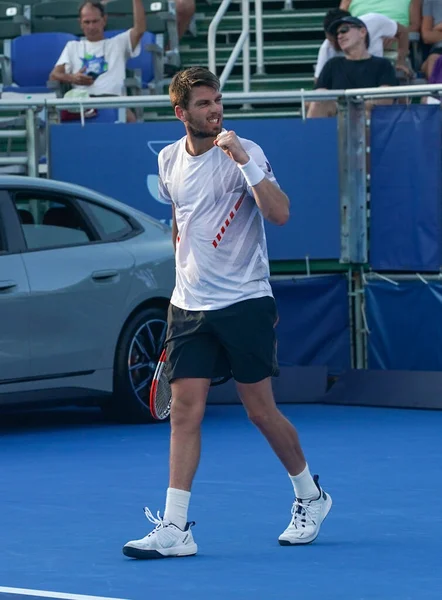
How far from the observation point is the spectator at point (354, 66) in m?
14.3

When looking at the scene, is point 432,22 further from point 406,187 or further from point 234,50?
point 406,187

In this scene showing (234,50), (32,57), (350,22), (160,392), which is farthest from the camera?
(32,57)

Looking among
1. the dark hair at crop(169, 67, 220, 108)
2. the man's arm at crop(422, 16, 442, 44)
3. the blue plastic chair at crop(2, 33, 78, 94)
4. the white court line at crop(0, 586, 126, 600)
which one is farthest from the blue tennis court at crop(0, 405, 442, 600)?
the blue plastic chair at crop(2, 33, 78, 94)

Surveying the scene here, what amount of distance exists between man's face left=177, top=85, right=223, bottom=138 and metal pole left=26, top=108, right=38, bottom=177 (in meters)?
6.66

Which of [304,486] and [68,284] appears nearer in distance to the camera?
[304,486]

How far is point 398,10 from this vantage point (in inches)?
665

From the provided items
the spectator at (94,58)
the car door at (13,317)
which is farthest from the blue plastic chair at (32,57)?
the car door at (13,317)

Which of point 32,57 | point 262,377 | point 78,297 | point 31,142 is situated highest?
point 32,57

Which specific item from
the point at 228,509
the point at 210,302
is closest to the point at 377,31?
the point at 228,509

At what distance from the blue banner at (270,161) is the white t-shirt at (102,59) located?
2.97 meters

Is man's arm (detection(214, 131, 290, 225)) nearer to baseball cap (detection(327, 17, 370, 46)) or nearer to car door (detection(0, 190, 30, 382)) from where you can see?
car door (detection(0, 190, 30, 382))

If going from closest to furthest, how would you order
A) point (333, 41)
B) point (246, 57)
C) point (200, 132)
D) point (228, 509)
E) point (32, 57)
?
point (200, 132)
point (228, 509)
point (333, 41)
point (246, 57)
point (32, 57)

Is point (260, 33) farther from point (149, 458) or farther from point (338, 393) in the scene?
point (149, 458)

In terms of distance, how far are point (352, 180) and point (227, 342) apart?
254 inches
